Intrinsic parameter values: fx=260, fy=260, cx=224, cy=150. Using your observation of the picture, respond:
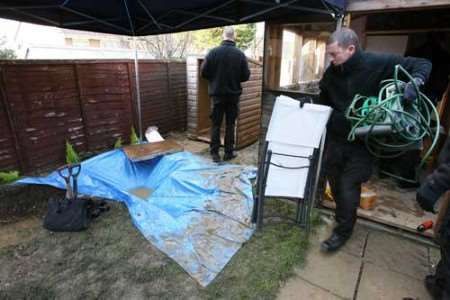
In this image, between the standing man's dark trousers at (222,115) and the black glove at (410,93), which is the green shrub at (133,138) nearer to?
the standing man's dark trousers at (222,115)

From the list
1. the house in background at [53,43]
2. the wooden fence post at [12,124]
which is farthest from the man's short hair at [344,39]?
the house in background at [53,43]

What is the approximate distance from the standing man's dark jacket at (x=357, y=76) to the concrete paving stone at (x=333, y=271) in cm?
95

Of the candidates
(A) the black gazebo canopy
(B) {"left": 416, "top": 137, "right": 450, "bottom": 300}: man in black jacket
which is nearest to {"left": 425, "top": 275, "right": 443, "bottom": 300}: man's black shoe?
(B) {"left": 416, "top": 137, "right": 450, "bottom": 300}: man in black jacket

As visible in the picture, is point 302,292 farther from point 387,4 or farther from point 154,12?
point 154,12

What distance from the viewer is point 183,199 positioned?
279cm

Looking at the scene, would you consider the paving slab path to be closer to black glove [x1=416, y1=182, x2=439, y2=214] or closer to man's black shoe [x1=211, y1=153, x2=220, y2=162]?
black glove [x1=416, y1=182, x2=439, y2=214]

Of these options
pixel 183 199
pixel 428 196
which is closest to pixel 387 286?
pixel 428 196

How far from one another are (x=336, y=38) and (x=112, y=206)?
261cm

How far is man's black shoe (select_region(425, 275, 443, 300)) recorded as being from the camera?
1.68 meters

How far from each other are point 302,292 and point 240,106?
315cm

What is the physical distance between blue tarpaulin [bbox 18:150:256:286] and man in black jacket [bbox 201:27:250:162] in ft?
2.74

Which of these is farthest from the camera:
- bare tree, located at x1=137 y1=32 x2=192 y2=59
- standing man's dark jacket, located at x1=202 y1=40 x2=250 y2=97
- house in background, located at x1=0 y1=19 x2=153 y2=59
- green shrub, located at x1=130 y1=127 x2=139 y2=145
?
bare tree, located at x1=137 y1=32 x2=192 y2=59

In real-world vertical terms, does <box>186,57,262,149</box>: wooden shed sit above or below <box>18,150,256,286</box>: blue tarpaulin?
above

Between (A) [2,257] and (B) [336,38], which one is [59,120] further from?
(B) [336,38]
